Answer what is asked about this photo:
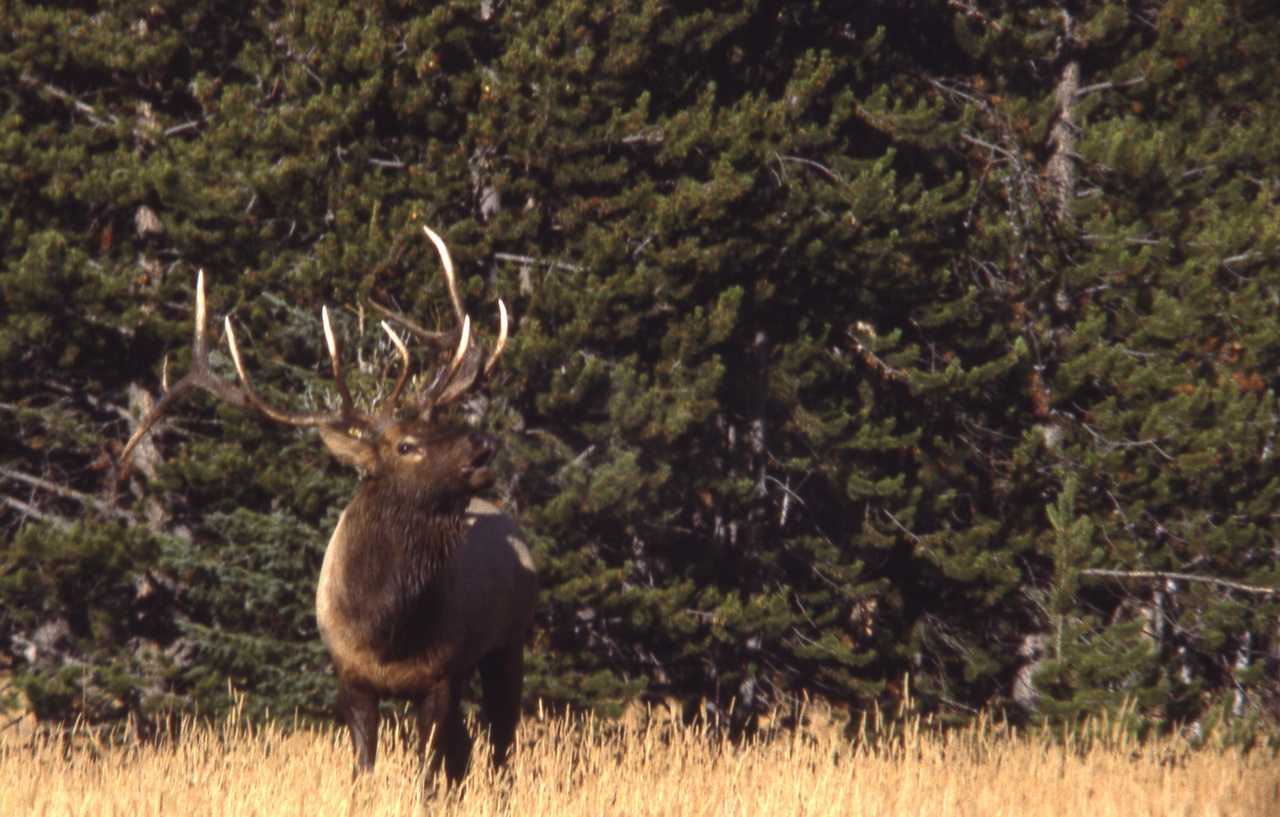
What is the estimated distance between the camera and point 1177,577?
37.8 feet

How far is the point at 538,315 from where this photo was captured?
10133 millimetres

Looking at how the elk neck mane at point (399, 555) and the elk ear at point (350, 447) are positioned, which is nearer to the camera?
the elk neck mane at point (399, 555)

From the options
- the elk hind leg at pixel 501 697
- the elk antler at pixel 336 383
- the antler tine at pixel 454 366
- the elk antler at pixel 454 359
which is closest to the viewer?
the elk antler at pixel 336 383

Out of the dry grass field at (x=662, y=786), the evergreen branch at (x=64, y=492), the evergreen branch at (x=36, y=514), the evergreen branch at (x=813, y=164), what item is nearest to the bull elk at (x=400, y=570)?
the dry grass field at (x=662, y=786)

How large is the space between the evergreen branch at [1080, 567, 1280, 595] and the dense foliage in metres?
0.07

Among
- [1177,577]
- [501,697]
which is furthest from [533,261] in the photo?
[1177,577]

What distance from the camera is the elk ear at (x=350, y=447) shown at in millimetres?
6879

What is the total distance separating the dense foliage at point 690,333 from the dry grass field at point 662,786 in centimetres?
262

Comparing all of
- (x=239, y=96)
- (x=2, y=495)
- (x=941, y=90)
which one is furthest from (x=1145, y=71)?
(x=2, y=495)

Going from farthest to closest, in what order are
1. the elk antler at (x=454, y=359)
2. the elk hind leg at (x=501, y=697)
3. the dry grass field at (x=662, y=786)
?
the elk hind leg at (x=501, y=697)
the elk antler at (x=454, y=359)
the dry grass field at (x=662, y=786)

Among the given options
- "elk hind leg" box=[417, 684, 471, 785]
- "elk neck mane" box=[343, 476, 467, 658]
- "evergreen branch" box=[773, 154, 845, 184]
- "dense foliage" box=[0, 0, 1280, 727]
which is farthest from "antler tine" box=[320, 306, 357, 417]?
"evergreen branch" box=[773, 154, 845, 184]

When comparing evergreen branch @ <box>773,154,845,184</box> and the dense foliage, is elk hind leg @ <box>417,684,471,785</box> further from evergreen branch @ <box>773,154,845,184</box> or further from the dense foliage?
evergreen branch @ <box>773,154,845,184</box>

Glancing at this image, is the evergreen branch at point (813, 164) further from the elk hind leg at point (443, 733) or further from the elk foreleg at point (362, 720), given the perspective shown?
the elk foreleg at point (362, 720)

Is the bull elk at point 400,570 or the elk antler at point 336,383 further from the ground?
the elk antler at point 336,383
